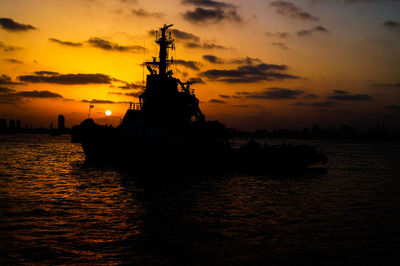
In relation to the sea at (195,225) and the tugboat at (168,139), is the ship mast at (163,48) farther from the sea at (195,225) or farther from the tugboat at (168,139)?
the sea at (195,225)

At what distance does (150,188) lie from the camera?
28922 millimetres

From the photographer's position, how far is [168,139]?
143ft

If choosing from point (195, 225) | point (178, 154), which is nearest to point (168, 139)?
point (178, 154)

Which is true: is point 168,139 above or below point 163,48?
below

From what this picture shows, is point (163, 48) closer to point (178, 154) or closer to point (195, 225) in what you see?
point (178, 154)

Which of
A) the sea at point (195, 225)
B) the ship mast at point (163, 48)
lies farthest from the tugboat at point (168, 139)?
the sea at point (195, 225)

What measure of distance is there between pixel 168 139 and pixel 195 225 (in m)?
27.7

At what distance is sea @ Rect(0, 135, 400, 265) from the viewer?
11.9 metres

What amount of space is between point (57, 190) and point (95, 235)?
15.3 metres

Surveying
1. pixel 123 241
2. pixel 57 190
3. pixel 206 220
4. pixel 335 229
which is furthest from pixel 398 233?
pixel 57 190

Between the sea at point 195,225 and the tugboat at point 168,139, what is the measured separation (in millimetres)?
13950

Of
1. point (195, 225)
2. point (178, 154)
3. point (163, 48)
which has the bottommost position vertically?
point (195, 225)

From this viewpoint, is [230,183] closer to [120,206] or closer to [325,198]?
[325,198]

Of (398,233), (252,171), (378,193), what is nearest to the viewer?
(398,233)
